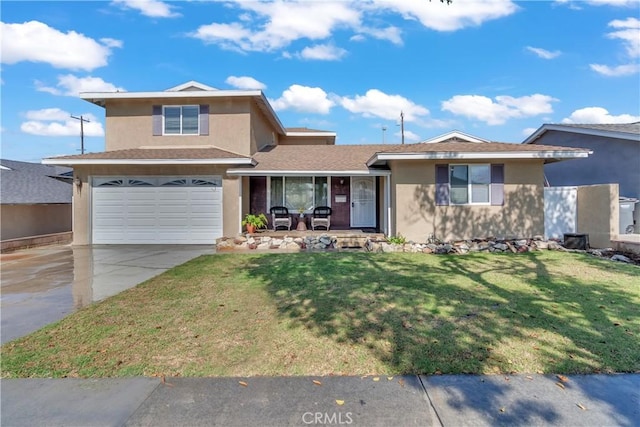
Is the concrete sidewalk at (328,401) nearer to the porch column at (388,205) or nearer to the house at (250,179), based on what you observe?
the house at (250,179)

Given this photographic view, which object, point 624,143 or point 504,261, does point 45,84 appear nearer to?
point 504,261

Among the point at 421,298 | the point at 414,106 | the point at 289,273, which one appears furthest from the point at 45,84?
the point at 414,106

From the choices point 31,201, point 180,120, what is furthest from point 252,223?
point 31,201

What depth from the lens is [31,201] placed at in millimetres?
14242

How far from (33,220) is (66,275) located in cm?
947

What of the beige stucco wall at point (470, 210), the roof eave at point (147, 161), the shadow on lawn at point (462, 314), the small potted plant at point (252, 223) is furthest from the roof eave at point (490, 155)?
the roof eave at point (147, 161)

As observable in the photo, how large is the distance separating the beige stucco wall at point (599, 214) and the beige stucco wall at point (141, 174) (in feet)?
39.3

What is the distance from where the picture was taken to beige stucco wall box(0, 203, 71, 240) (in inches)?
525

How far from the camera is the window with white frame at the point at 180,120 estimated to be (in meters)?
14.1

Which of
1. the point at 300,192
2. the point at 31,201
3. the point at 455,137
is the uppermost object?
the point at 455,137

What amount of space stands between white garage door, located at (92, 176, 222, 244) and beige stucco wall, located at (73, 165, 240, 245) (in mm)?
205

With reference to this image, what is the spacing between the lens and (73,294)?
20.2ft

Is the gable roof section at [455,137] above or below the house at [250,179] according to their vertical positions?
above

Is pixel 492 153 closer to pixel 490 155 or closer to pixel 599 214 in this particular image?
pixel 490 155
